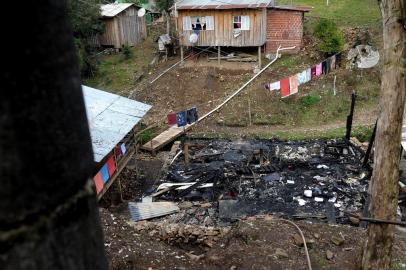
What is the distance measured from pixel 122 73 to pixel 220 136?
8.98 metres

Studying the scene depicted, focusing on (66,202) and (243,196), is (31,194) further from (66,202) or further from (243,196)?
(243,196)

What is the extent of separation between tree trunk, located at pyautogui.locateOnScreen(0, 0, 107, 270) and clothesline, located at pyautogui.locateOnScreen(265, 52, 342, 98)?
19.0 meters

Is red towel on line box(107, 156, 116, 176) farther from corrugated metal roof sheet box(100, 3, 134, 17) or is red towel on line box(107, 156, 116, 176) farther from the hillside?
corrugated metal roof sheet box(100, 3, 134, 17)

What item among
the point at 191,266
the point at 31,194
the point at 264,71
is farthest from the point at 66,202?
the point at 264,71

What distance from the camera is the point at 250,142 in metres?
18.0

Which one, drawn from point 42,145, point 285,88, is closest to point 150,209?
point 285,88

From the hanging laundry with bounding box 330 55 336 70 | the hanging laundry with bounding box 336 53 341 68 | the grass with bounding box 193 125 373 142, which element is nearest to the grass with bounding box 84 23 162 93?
the grass with bounding box 193 125 373 142

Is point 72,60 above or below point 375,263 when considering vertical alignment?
above

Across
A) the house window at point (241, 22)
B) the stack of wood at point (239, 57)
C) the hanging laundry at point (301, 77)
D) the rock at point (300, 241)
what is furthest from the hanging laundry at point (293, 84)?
the rock at point (300, 241)

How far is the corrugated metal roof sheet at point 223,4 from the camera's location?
22169 millimetres

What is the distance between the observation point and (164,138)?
19.0 metres

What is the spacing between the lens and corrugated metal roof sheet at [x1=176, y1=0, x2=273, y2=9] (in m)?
22.2

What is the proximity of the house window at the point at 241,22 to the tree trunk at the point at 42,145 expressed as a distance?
2313cm

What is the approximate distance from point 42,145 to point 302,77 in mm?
20533
